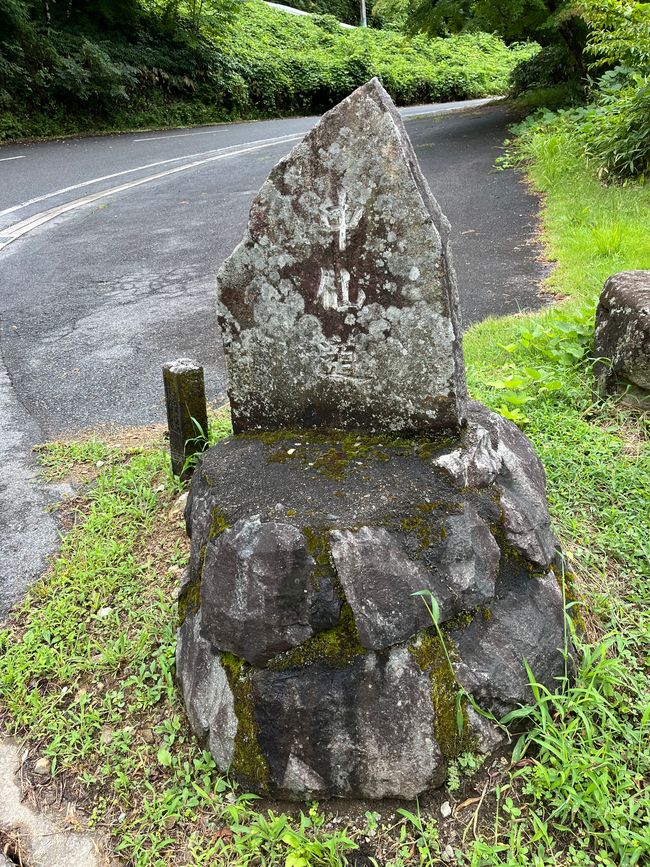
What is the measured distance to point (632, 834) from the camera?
5.65 ft

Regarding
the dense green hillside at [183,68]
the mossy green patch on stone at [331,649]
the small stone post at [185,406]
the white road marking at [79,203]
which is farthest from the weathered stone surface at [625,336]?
the dense green hillside at [183,68]

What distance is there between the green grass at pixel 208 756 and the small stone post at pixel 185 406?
0.86 feet

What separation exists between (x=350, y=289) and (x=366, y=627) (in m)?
1.09

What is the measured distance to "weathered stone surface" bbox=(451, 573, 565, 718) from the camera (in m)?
1.98

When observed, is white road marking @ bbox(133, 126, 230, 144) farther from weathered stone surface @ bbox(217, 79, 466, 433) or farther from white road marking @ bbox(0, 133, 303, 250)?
weathered stone surface @ bbox(217, 79, 466, 433)

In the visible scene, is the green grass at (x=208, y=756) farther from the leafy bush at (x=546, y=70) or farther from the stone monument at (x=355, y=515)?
the leafy bush at (x=546, y=70)

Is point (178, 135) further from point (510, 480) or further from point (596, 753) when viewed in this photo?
point (596, 753)

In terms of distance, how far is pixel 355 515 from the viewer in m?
2.07

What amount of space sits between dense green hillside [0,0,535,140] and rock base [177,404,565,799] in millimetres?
13697

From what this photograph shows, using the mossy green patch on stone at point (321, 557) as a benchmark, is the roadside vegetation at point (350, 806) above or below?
below

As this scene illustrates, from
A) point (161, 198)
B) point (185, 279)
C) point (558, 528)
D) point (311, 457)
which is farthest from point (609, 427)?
point (161, 198)

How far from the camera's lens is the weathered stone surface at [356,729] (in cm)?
193

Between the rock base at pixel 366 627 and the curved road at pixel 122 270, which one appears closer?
the rock base at pixel 366 627

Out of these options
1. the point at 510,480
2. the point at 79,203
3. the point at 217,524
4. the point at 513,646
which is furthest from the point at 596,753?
the point at 79,203
